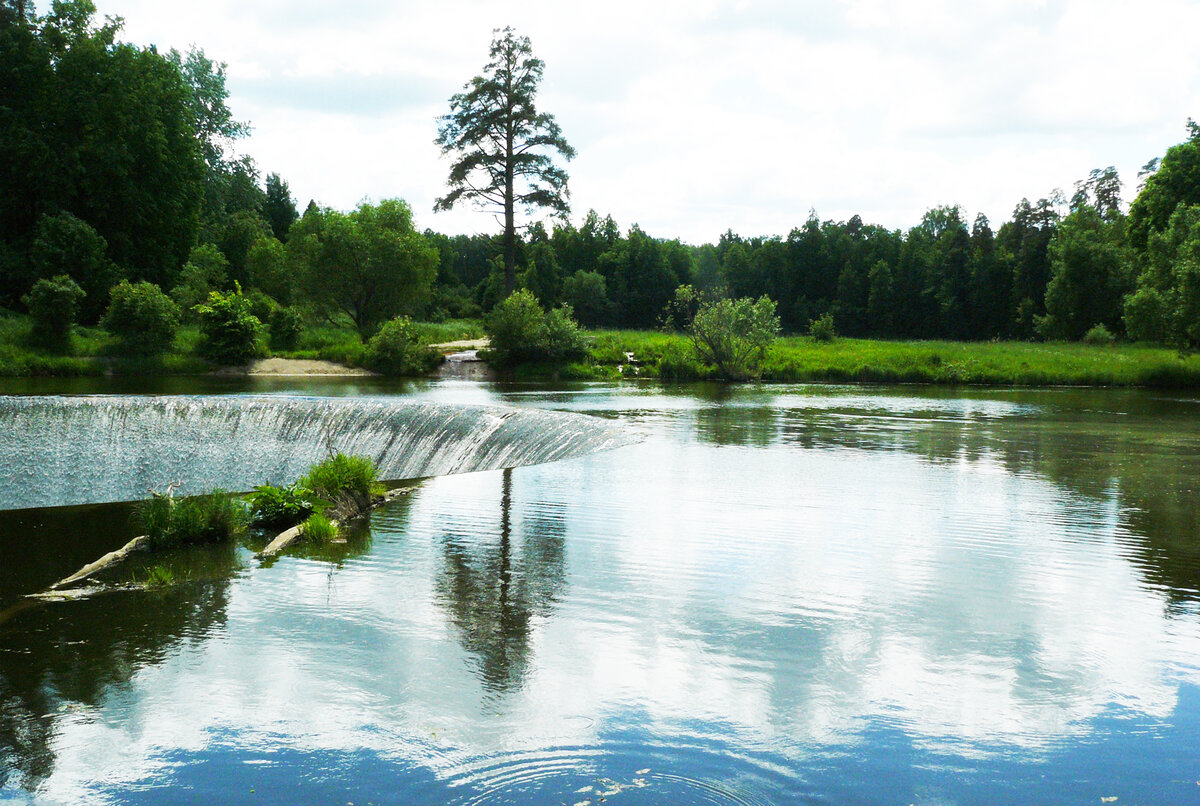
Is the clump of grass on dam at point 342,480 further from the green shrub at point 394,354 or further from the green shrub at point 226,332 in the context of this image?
the green shrub at point 226,332

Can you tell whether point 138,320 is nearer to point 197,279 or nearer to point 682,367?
point 197,279

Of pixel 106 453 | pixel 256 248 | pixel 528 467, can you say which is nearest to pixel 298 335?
pixel 256 248

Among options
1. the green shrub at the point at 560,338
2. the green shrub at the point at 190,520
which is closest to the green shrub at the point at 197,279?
the green shrub at the point at 560,338

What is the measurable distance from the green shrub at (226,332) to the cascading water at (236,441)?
Answer: 60.3ft

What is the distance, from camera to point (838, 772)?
4.86 m

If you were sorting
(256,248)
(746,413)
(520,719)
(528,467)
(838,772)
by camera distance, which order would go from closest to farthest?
(838,772), (520,719), (528,467), (746,413), (256,248)

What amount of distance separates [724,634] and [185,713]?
3.75 meters

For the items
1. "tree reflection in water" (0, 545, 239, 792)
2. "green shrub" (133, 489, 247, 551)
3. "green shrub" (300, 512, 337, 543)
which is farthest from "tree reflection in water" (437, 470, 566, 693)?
"green shrub" (133, 489, 247, 551)

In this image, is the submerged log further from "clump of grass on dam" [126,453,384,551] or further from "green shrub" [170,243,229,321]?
"green shrub" [170,243,229,321]

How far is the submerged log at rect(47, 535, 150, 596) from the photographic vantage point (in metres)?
8.59

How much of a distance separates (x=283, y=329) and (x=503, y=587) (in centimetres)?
3537

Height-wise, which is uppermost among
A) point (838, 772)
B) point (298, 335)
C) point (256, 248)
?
point (256, 248)

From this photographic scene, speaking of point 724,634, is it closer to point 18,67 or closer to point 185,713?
point 185,713

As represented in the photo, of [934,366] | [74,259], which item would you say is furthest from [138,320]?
[934,366]
